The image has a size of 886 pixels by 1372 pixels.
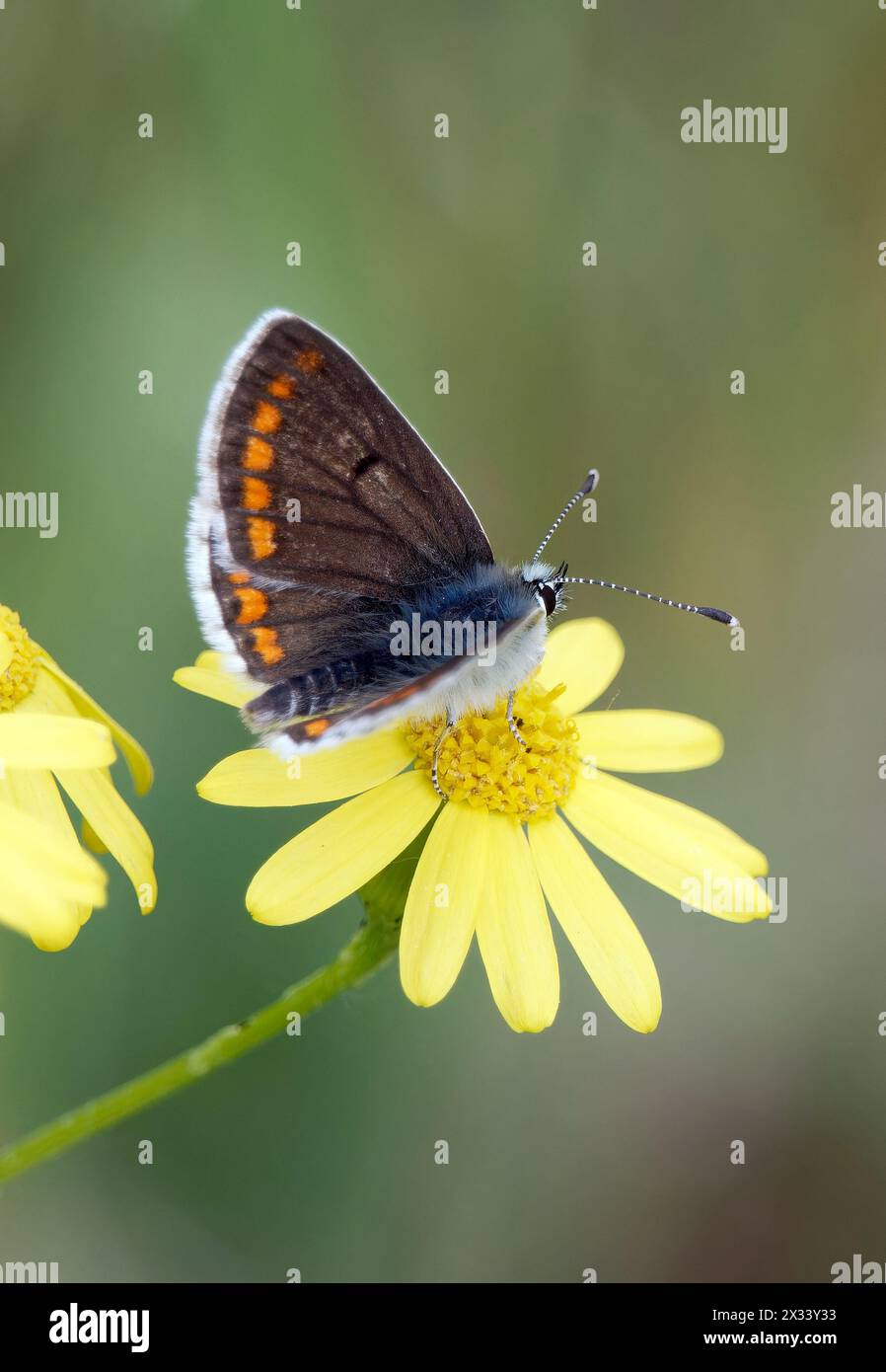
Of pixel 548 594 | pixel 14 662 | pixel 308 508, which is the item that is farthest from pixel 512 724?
pixel 14 662

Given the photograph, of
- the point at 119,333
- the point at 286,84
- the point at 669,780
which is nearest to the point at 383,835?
the point at 669,780

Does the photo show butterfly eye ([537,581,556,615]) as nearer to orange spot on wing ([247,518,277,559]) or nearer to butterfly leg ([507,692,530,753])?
butterfly leg ([507,692,530,753])

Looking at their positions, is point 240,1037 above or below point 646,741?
below

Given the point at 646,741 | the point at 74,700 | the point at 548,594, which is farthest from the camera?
the point at 646,741

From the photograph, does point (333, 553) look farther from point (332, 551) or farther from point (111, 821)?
point (111, 821)

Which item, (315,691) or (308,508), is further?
(308,508)

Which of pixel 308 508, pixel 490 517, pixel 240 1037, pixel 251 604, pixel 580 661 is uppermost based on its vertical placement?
pixel 490 517
